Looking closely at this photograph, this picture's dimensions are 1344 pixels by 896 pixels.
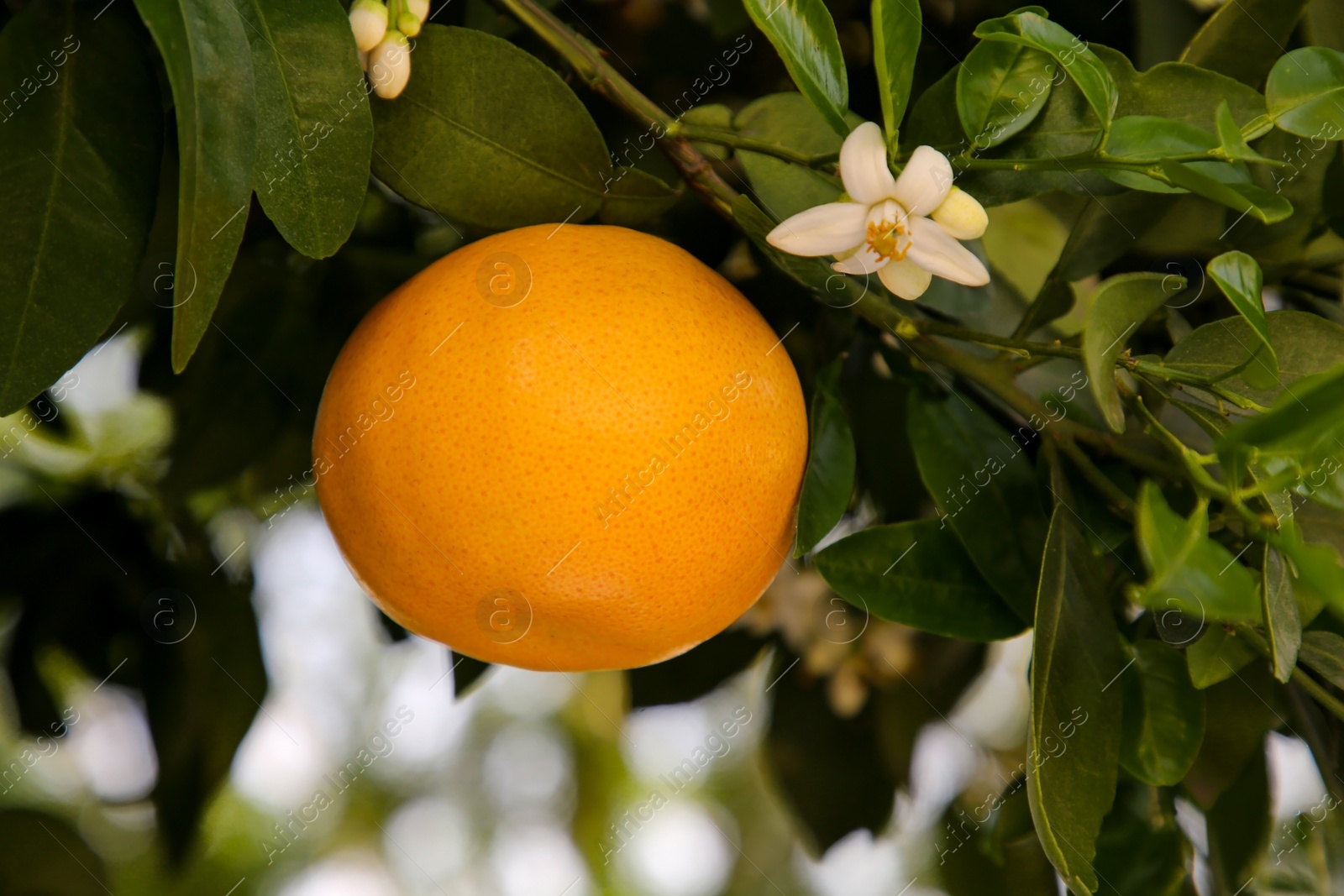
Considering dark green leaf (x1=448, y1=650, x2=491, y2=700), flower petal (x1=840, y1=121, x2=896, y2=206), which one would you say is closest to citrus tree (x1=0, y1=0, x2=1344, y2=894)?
flower petal (x1=840, y1=121, x2=896, y2=206)

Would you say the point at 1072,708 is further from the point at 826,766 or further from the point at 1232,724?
the point at 826,766

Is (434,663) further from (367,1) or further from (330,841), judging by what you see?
(330,841)

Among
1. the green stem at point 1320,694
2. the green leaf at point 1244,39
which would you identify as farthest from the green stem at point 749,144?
the green stem at point 1320,694

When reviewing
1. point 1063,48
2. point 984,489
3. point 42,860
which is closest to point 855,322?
point 984,489

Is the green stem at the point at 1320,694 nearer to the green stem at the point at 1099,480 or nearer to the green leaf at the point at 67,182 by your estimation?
the green stem at the point at 1099,480

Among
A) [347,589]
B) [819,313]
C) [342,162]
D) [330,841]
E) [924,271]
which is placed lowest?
[330,841]

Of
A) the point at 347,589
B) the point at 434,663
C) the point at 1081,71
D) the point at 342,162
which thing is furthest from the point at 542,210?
the point at 347,589

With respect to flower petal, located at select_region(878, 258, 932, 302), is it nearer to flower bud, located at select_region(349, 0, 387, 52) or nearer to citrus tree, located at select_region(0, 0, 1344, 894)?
citrus tree, located at select_region(0, 0, 1344, 894)
